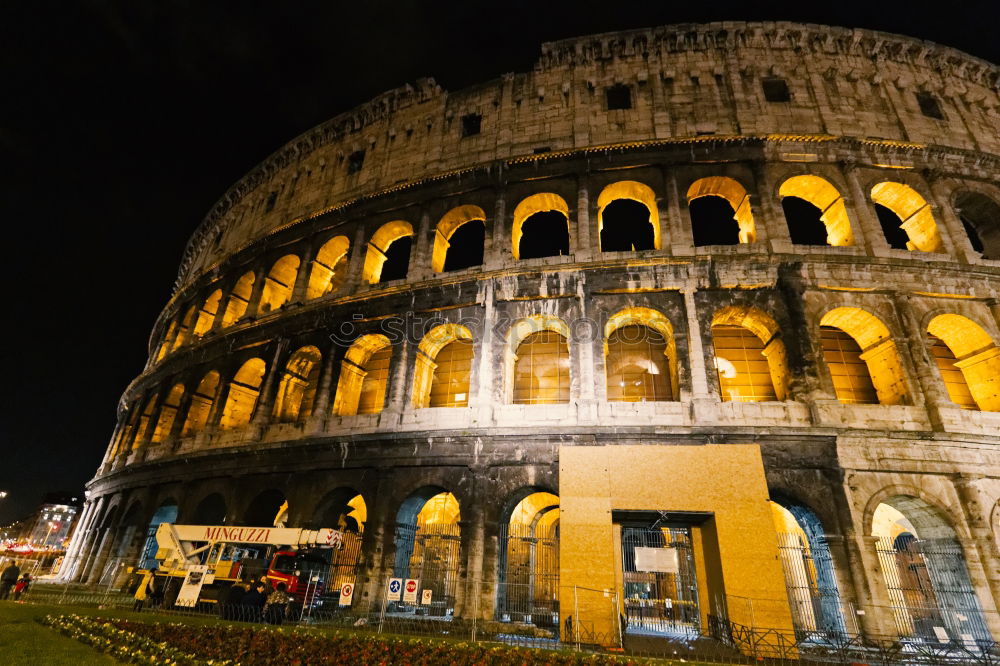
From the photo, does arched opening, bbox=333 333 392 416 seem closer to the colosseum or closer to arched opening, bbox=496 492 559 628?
the colosseum

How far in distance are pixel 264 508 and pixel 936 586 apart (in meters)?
17.8

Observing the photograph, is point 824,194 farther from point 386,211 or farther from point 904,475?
point 386,211

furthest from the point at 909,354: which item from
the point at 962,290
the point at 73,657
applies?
the point at 73,657

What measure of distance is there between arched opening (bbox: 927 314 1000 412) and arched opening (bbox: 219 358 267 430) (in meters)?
21.8

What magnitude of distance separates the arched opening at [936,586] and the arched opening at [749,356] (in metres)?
3.65

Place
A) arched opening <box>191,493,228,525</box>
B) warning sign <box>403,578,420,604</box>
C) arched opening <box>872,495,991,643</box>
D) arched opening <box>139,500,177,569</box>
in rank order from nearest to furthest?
1. arched opening <box>872,495,991,643</box>
2. warning sign <box>403,578,420,604</box>
3. arched opening <box>191,493,228,525</box>
4. arched opening <box>139,500,177,569</box>

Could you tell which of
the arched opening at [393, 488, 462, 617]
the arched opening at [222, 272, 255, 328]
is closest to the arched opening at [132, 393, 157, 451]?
the arched opening at [222, 272, 255, 328]

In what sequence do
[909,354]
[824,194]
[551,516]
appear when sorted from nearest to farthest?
[909,354] < [824,194] < [551,516]

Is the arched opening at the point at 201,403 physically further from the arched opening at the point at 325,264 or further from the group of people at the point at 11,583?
the group of people at the point at 11,583

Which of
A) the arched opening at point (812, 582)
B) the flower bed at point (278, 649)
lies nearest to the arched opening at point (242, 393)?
the flower bed at point (278, 649)

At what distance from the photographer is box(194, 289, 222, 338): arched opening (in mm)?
22172

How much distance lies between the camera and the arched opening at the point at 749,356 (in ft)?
42.6

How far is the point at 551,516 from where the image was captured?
16.3m

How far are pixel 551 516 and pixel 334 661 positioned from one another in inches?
417
